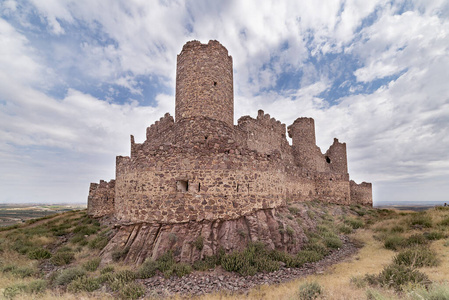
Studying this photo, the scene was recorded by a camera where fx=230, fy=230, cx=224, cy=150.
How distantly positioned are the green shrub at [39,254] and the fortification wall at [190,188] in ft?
14.7

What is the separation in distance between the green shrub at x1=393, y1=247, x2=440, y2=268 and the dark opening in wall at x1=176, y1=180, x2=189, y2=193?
27.3ft

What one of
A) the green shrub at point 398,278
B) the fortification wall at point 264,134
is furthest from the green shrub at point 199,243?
the fortification wall at point 264,134

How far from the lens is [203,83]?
42.1 ft

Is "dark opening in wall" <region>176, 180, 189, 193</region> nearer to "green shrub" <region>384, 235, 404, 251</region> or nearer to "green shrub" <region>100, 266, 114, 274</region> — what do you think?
"green shrub" <region>100, 266, 114, 274</region>

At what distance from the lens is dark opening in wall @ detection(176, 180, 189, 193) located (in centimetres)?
969

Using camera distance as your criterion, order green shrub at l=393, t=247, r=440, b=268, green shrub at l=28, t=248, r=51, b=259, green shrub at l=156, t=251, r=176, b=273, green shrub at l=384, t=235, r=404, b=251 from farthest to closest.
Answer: green shrub at l=28, t=248, r=51, b=259 → green shrub at l=384, t=235, r=404, b=251 → green shrub at l=156, t=251, r=176, b=273 → green shrub at l=393, t=247, r=440, b=268

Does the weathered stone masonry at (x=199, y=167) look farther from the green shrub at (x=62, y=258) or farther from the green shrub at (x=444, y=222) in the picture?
the green shrub at (x=444, y=222)

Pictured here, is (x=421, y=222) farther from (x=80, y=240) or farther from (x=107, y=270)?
(x=80, y=240)

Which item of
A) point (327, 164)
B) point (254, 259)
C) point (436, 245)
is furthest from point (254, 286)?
point (327, 164)

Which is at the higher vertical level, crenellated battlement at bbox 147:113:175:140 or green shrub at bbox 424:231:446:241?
crenellated battlement at bbox 147:113:175:140

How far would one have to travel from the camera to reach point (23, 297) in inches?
249

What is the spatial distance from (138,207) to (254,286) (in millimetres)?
5780

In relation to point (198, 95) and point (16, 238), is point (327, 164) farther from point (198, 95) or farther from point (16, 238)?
point (16, 238)

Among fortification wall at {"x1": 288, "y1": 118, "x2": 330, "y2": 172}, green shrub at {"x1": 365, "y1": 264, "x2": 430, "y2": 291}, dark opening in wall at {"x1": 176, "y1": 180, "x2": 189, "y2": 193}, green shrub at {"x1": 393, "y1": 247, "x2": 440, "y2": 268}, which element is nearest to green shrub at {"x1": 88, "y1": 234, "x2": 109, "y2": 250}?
dark opening in wall at {"x1": 176, "y1": 180, "x2": 189, "y2": 193}
